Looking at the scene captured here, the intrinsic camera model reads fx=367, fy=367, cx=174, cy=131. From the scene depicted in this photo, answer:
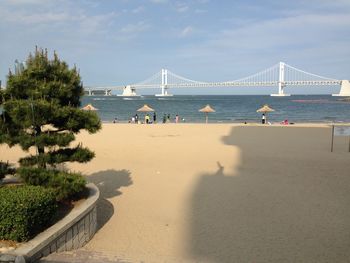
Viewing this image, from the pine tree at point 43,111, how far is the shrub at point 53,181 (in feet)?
0.82

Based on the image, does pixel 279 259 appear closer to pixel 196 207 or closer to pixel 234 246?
pixel 234 246

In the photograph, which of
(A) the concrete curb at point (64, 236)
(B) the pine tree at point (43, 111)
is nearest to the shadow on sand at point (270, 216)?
(A) the concrete curb at point (64, 236)

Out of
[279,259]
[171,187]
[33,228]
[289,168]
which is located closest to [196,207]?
[171,187]

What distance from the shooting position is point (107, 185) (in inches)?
318

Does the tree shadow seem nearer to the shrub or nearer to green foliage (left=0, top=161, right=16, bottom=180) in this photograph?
the shrub

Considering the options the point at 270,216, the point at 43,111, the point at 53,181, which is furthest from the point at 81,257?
the point at 270,216

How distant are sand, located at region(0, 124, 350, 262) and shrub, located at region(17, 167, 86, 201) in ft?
2.44

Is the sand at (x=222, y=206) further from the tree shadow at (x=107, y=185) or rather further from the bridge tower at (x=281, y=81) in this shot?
the bridge tower at (x=281, y=81)

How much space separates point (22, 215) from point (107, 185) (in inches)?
166

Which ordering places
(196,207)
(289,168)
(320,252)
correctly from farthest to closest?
1. (289,168)
2. (196,207)
3. (320,252)

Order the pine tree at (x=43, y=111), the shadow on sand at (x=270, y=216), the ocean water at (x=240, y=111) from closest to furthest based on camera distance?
the shadow on sand at (x=270, y=216) < the pine tree at (x=43, y=111) < the ocean water at (x=240, y=111)

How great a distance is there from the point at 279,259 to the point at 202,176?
4.65 m

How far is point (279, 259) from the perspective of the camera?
4.51 metres

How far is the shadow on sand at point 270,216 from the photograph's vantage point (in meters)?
4.72
